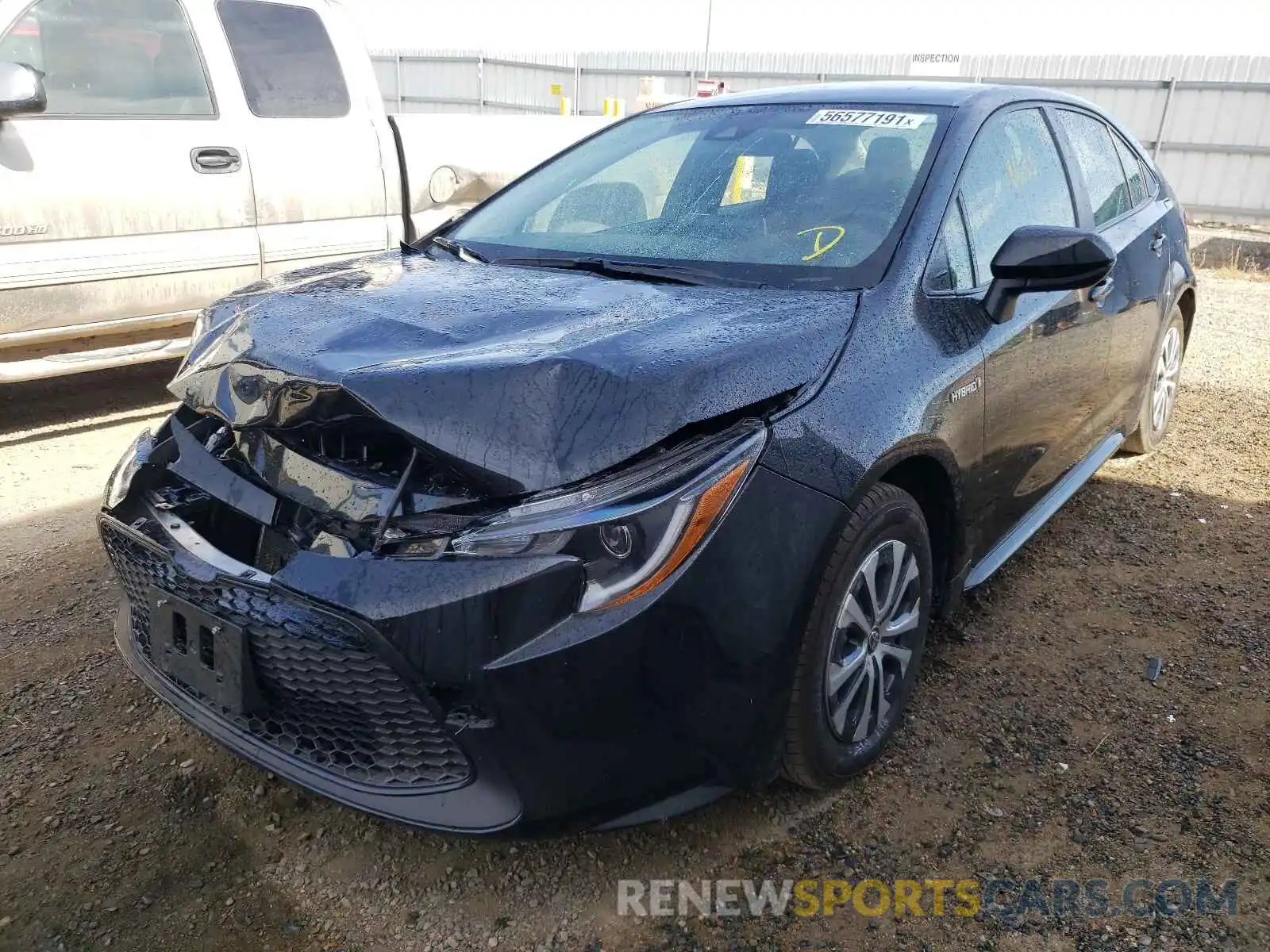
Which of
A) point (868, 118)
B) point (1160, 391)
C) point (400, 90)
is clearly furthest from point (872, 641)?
point (400, 90)

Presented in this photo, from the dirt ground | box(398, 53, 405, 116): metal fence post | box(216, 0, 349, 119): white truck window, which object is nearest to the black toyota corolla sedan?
the dirt ground

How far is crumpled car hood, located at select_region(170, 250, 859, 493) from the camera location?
1821 millimetres

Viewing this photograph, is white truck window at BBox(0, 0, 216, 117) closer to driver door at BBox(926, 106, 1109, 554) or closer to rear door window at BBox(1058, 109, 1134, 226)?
driver door at BBox(926, 106, 1109, 554)

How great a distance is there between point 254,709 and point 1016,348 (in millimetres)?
2146

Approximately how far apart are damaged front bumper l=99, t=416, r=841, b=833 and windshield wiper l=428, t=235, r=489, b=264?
1144 millimetres

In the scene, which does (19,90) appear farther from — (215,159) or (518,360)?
(518,360)

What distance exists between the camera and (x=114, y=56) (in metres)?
4.47

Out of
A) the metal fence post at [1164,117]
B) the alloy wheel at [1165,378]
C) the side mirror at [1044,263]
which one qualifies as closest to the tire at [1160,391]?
the alloy wheel at [1165,378]

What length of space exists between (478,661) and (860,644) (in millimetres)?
965

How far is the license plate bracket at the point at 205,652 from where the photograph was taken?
1919 mm

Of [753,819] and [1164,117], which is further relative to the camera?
[1164,117]

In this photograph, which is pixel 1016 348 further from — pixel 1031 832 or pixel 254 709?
pixel 254 709

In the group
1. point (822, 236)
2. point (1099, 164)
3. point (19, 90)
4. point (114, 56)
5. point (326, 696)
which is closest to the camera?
point (326, 696)

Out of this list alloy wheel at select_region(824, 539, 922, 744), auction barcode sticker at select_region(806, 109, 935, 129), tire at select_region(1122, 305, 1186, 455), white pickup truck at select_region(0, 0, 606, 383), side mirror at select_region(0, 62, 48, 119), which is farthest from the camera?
tire at select_region(1122, 305, 1186, 455)
